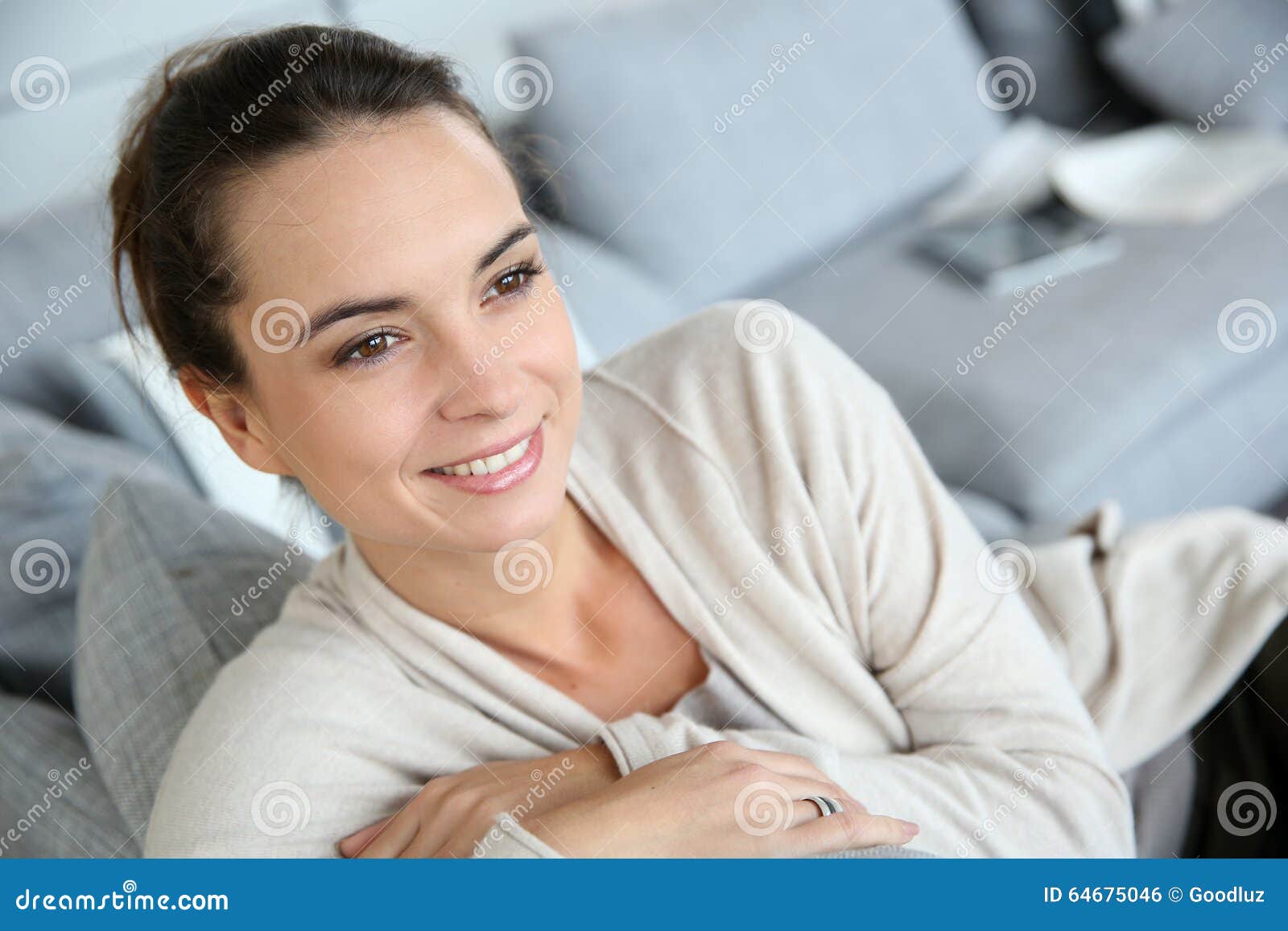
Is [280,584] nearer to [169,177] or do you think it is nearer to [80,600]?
[80,600]

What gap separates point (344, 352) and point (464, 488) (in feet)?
0.45

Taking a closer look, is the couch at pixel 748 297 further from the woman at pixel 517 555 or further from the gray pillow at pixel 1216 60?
the woman at pixel 517 555

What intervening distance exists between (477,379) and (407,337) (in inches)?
2.3

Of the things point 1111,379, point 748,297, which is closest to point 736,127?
point 748,297

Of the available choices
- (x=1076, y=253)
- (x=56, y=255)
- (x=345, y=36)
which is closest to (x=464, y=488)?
(x=345, y=36)

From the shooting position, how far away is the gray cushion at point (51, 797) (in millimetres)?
994

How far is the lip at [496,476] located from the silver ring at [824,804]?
1.05ft

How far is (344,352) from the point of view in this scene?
0.80 meters

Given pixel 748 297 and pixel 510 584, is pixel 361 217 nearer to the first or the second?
pixel 510 584

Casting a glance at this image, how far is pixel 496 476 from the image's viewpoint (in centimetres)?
86

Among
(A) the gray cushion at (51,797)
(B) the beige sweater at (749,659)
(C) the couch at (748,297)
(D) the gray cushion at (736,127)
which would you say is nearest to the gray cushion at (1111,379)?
(C) the couch at (748,297)

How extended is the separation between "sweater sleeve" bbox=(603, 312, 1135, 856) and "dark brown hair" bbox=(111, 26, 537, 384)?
1.33 feet

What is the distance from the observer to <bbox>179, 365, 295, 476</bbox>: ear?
888 millimetres

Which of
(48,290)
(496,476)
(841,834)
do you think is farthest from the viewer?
(48,290)
